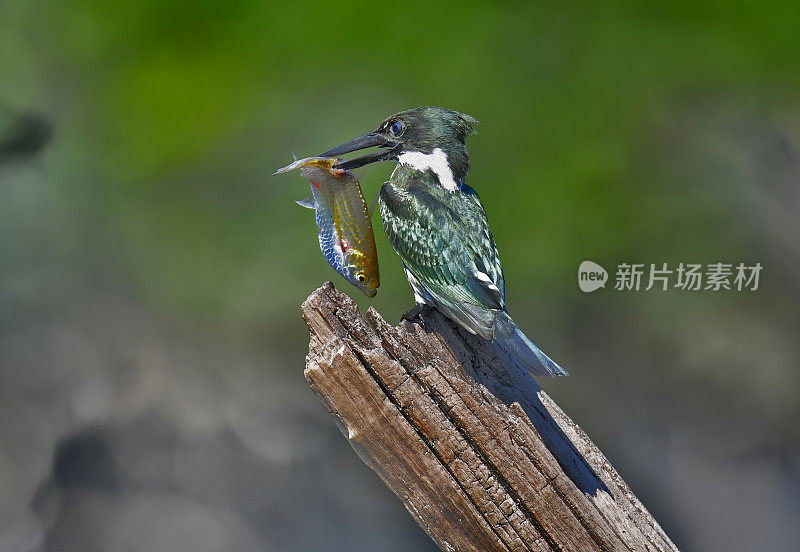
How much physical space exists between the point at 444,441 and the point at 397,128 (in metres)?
0.87

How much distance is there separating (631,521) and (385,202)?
3.43 feet

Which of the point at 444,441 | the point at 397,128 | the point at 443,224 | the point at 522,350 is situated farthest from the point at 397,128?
the point at 444,441

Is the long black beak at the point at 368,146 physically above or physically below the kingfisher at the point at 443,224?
above

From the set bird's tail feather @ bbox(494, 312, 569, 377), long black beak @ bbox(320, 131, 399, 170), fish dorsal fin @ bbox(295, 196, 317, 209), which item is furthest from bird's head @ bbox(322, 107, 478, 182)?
bird's tail feather @ bbox(494, 312, 569, 377)

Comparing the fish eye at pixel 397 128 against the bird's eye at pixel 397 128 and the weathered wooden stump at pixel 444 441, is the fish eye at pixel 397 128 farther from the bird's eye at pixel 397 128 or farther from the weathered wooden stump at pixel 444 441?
the weathered wooden stump at pixel 444 441

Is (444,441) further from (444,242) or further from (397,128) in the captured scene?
(397,128)

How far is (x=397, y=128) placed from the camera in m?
2.10

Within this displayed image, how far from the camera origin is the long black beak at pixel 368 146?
209 centimetres

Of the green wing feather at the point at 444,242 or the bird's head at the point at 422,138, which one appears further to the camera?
the bird's head at the point at 422,138

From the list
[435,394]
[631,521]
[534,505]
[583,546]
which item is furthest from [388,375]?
[631,521]

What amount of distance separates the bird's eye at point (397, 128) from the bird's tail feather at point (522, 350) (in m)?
0.58

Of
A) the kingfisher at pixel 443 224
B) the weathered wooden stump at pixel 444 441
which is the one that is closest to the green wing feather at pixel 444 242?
the kingfisher at pixel 443 224

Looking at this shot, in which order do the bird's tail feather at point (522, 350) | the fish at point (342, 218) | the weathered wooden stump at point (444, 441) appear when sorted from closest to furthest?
the weathered wooden stump at point (444, 441) → the bird's tail feather at point (522, 350) → the fish at point (342, 218)

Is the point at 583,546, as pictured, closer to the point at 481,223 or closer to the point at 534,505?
the point at 534,505
